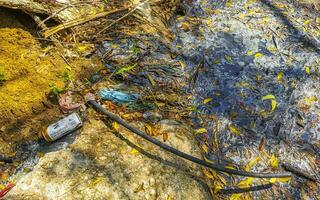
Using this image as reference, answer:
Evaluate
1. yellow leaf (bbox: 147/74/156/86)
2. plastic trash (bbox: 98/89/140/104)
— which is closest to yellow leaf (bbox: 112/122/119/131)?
plastic trash (bbox: 98/89/140/104)

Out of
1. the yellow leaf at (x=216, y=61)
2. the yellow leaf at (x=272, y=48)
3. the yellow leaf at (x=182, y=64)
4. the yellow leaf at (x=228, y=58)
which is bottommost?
the yellow leaf at (x=272, y=48)

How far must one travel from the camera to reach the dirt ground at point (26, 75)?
2.61 m

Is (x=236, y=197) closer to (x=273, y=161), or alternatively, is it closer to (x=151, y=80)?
(x=273, y=161)

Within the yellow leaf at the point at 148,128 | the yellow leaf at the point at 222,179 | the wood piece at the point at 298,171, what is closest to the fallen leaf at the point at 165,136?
the yellow leaf at the point at 148,128

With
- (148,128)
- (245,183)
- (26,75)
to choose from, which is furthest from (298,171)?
(26,75)

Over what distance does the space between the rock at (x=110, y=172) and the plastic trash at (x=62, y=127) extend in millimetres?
97

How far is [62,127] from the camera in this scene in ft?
8.45

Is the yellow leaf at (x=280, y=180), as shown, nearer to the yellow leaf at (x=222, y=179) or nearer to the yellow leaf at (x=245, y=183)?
the yellow leaf at (x=245, y=183)

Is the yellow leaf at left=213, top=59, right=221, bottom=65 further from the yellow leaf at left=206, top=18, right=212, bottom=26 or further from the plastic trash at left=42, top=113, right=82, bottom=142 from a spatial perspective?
the plastic trash at left=42, top=113, right=82, bottom=142

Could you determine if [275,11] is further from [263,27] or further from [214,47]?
[214,47]

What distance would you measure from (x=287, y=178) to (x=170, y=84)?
1476 millimetres

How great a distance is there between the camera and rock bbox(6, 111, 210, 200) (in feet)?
7.56

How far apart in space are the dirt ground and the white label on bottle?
5.9 inches

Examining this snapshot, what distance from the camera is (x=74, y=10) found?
3494 mm
